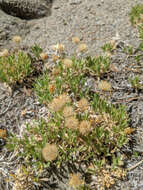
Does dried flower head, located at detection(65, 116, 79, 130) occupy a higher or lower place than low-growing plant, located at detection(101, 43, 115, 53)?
lower

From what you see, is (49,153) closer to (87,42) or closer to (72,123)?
(72,123)

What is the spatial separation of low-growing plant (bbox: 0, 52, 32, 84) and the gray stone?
7.35 ft

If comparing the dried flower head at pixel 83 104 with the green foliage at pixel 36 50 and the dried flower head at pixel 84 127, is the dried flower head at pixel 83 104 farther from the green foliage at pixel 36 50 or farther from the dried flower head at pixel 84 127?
the green foliage at pixel 36 50

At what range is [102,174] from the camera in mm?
2273

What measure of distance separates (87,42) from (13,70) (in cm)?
169

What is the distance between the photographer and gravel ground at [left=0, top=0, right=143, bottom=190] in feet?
8.21

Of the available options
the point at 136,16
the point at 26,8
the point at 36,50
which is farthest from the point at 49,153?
the point at 26,8

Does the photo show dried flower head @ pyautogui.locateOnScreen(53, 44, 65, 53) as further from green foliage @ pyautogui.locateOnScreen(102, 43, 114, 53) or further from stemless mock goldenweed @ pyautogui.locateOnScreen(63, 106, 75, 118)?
stemless mock goldenweed @ pyautogui.locateOnScreen(63, 106, 75, 118)

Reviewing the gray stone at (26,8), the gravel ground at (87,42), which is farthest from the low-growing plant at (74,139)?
the gray stone at (26,8)

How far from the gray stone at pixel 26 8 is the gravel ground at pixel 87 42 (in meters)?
0.19

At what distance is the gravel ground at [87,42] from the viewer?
250cm

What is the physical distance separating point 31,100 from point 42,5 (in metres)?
3.25

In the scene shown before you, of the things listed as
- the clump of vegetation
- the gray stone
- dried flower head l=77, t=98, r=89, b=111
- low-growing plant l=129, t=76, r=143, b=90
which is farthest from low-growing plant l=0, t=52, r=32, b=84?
the gray stone

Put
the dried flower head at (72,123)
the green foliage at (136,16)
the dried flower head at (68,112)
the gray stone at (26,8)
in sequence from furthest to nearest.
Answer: the gray stone at (26,8), the green foliage at (136,16), the dried flower head at (68,112), the dried flower head at (72,123)
